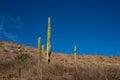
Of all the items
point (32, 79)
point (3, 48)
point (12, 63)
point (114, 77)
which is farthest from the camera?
point (3, 48)

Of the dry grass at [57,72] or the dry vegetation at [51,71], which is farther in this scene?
the dry vegetation at [51,71]

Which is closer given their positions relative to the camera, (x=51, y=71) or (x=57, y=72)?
(x=51, y=71)

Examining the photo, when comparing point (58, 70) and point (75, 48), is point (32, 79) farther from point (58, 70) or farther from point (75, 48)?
point (75, 48)

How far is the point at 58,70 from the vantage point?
19156mm

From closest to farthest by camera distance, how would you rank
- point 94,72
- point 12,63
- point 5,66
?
point 94,72
point 5,66
point 12,63

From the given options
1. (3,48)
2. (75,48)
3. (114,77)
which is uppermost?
(3,48)

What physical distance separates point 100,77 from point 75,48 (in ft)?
35.6

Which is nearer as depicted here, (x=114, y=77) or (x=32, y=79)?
(x=114, y=77)

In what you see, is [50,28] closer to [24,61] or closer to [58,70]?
[58,70]

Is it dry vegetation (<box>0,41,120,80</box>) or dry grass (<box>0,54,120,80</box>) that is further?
dry vegetation (<box>0,41,120,80</box>)

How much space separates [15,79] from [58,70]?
13.3 ft

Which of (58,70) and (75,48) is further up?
(75,48)

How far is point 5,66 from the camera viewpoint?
22609mm

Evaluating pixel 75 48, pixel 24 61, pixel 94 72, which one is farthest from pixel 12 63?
pixel 94 72
